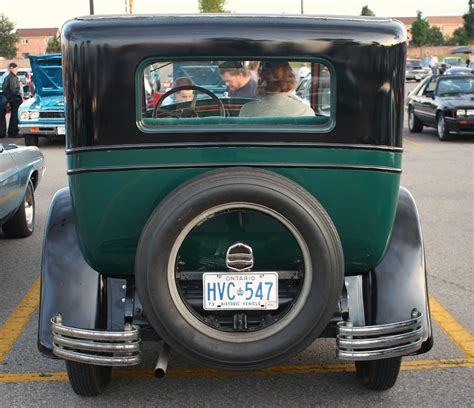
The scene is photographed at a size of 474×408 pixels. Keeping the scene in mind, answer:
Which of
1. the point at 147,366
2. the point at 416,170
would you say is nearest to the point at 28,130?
the point at 416,170

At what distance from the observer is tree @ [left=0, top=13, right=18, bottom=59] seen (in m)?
94.4

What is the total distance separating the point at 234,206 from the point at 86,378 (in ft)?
4.13

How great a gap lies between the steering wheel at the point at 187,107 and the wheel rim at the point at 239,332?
82 cm

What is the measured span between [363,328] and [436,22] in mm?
159348

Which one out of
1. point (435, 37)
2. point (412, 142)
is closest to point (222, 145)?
point (412, 142)

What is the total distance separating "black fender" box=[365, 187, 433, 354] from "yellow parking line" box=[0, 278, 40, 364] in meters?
2.19

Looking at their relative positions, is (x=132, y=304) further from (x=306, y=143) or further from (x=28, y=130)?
(x=28, y=130)

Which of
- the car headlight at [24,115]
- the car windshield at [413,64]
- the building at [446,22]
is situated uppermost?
the car headlight at [24,115]

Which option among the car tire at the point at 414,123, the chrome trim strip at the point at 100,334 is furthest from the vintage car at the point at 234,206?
the car tire at the point at 414,123

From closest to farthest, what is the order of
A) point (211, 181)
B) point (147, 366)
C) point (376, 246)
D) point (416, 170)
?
1. point (211, 181)
2. point (376, 246)
3. point (147, 366)
4. point (416, 170)

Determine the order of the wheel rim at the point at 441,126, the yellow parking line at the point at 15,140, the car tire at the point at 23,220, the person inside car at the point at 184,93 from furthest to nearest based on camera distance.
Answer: the yellow parking line at the point at 15,140, the wheel rim at the point at 441,126, the car tire at the point at 23,220, the person inside car at the point at 184,93

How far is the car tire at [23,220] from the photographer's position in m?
6.81

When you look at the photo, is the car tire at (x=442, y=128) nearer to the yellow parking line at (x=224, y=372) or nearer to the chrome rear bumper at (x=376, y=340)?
the yellow parking line at (x=224, y=372)

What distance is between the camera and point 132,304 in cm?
346
